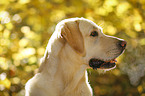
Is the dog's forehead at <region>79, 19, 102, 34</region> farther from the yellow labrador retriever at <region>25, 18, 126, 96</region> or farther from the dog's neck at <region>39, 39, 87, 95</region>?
the dog's neck at <region>39, 39, 87, 95</region>

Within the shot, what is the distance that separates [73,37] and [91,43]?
25 centimetres

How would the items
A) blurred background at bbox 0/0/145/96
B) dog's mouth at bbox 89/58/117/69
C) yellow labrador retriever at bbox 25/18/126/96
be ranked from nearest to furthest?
yellow labrador retriever at bbox 25/18/126/96 < dog's mouth at bbox 89/58/117/69 < blurred background at bbox 0/0/145/96

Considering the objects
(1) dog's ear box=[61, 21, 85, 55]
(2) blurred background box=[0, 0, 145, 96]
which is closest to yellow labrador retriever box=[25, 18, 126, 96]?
(1) dog's ear box=[61, 21, 85, 55]

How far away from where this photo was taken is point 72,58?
7.88 feet

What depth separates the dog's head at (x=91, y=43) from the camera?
2.36 metres

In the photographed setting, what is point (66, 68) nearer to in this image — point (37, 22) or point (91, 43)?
point (91, 43)

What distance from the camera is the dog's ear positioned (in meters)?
2.35

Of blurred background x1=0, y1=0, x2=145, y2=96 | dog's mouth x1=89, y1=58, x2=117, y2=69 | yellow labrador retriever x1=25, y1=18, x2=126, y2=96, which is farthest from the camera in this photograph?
blurred background x1=0, y1=0, x2=145, y2=96

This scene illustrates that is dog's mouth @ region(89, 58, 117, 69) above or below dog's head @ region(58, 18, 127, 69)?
below

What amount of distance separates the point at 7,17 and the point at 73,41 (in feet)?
8.07

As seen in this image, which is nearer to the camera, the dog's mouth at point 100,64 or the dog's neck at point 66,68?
the dog's neck at point 66,68

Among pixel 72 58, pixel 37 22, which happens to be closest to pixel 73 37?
pixel 72 58

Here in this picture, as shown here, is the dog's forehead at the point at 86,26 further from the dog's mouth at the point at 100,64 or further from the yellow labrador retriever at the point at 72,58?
the dog's mouth at the point at 100,64

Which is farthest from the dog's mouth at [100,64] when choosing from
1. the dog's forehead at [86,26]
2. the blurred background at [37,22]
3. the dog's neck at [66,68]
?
the blurred background at [37,22]
